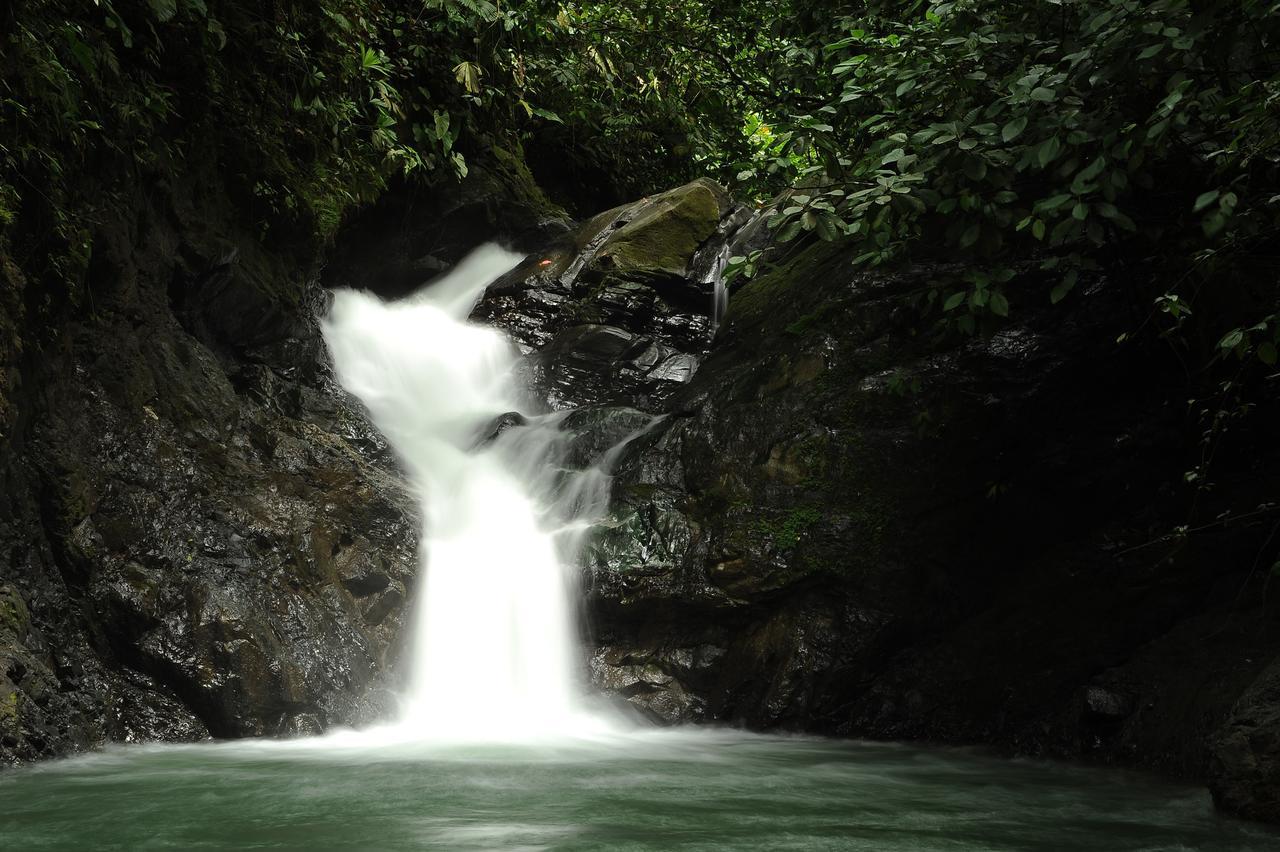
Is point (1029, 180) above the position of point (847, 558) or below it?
above

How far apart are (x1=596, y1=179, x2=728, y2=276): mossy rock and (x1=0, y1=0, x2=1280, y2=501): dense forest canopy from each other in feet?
4.75

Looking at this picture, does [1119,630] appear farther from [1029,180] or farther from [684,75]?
[684,75]

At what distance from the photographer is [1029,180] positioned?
658 centimetres

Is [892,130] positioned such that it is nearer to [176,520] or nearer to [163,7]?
[163,7]

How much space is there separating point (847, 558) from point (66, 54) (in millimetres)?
5379

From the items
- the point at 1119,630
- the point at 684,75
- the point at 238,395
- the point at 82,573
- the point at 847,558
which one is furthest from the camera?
the point at 684,75

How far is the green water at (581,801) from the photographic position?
3693mm

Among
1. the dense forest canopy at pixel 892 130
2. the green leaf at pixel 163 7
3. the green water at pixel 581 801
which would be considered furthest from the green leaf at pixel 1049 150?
the green leaf at pixel 163 7

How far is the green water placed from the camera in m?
3.69

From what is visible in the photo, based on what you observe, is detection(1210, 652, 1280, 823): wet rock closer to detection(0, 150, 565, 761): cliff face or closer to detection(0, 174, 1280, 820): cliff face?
detection(0, 174, 1280, 820): cliff face

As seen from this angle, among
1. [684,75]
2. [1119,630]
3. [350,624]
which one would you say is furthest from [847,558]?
[684,75]

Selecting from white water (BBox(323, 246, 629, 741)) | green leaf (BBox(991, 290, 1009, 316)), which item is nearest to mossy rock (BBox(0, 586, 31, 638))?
white water (BBox(323, 246, 629, 741))

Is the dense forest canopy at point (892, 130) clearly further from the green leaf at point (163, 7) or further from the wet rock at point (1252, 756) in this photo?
the wet rock at point (1252, 756)

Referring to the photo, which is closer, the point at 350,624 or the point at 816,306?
the point at 350,624
